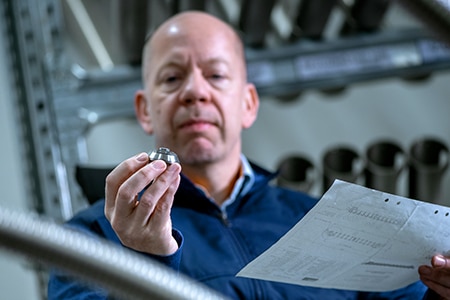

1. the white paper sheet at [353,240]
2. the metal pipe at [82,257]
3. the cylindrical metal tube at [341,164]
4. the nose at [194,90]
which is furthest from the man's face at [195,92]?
the metal pipe at [82,257]

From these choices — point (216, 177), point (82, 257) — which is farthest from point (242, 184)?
point (82, 257)

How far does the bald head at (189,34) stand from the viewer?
1.37m

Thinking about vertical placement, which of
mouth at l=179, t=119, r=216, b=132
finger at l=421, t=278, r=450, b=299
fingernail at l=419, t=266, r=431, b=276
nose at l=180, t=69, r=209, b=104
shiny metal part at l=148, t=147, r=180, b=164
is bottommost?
finger at l=421, t=278, r=450, b=299

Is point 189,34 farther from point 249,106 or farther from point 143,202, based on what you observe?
point 143,202

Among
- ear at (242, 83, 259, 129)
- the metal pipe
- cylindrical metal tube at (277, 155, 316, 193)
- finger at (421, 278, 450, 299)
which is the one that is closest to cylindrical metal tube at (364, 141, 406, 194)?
cylindrical metal tube at (277, 155, 316, 193)

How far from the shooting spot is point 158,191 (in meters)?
0.90

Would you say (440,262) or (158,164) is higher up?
(158,164)

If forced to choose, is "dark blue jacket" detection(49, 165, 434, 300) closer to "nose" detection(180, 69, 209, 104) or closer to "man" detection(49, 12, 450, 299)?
"man" detection(49, 12, 450, 299)

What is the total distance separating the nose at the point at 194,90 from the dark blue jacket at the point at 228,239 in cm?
12

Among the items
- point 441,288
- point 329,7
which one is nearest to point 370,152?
point 329,7

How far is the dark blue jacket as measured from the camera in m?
1.16

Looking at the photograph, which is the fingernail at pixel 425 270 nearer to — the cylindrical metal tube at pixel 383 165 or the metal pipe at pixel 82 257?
the metal pipe at pixel 82 257

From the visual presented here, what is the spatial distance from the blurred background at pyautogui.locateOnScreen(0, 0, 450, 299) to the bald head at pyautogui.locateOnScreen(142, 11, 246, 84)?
0.68 feet

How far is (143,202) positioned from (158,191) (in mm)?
22
